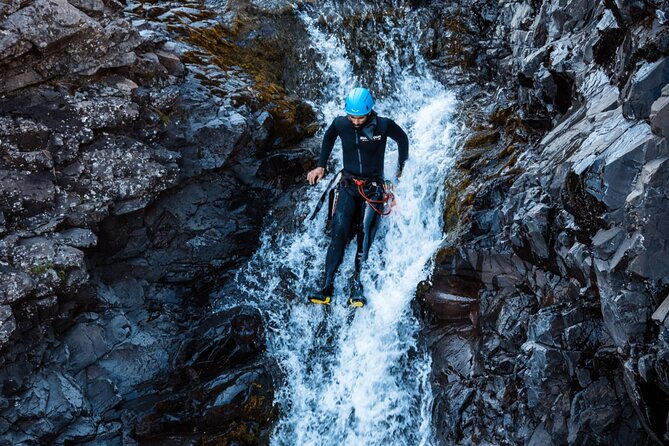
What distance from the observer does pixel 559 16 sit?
8.06 m

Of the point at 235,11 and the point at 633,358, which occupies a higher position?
the point at 235,11

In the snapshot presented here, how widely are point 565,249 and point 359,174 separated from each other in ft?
10.7

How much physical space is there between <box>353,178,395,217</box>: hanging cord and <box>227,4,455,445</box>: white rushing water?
37 cm

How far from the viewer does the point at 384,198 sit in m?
8.54

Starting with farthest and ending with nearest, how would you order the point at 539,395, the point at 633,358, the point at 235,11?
the point at 235,11
the point at 539,395
the point at 633,358

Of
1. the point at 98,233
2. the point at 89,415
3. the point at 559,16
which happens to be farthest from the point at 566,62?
the point at 89,415

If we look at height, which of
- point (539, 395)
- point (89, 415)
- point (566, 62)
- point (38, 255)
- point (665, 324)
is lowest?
point (89, 415)

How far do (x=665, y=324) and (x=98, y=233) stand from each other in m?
7.31

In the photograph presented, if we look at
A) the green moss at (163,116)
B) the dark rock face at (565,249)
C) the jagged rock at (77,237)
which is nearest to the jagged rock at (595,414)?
A: the dark rock face at (565,249)

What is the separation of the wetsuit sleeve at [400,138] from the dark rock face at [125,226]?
204 centimetres

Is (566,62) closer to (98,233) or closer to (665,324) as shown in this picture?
(665,324)

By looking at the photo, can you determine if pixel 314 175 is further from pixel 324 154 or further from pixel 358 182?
pixel 358 182

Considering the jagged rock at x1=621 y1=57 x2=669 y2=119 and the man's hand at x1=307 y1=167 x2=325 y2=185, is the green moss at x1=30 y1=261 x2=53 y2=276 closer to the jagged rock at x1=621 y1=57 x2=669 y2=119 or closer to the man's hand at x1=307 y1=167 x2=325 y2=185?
the man's hand at x1=307 y1=167 x2=325 y2=185

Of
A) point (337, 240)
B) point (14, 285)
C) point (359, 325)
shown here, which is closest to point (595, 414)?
point (359, 325)
